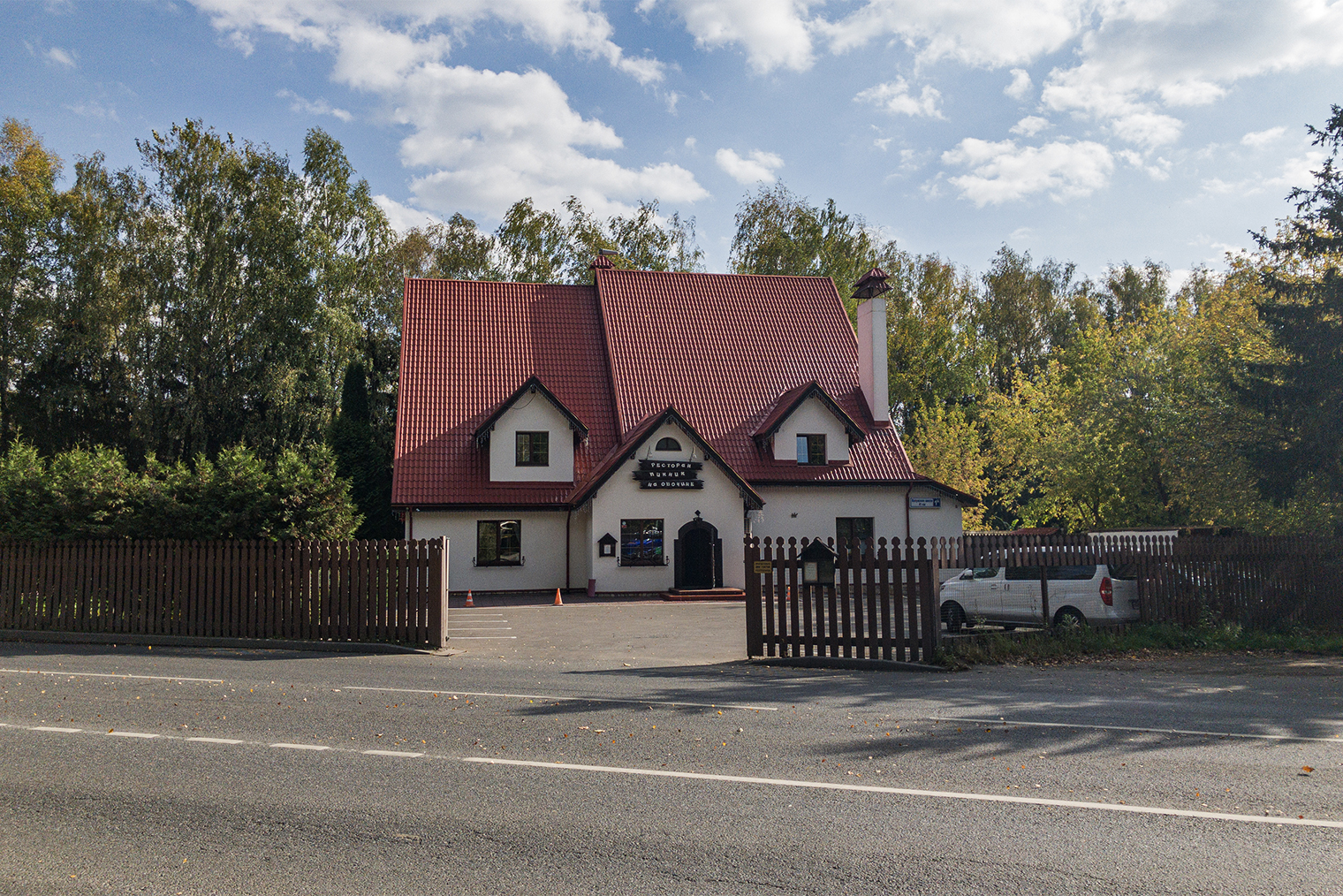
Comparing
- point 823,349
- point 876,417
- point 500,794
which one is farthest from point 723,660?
point 823,349

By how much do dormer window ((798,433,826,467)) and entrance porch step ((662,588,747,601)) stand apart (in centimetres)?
534

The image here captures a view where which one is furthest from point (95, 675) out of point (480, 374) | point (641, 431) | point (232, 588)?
point (480, 374)

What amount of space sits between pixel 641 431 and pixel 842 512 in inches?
288

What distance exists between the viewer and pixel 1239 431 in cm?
2050

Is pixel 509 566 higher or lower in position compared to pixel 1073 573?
lower

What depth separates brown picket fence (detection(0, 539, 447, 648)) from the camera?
15039 millimetres

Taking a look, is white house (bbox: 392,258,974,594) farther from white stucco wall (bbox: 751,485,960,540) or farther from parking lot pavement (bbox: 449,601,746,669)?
parking lot pavement (bbox: 449,601,746,669)

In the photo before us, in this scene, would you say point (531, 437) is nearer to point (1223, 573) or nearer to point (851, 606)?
point (851, 606)

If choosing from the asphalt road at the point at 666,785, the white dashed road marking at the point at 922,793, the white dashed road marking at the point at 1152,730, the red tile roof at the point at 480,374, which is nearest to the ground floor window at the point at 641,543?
the red tile roof at the point at 480,374

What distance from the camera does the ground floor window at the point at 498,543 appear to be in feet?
90.3

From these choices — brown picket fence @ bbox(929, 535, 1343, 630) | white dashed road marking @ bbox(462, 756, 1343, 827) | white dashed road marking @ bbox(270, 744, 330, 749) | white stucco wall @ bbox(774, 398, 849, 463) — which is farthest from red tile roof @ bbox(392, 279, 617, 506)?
white dashed road marking @ bbox(462, 756, 1343, 827)

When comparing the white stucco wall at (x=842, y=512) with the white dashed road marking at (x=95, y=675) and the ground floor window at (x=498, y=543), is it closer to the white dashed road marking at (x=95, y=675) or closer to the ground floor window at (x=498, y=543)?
the ground floor window at (x=498, y=543)

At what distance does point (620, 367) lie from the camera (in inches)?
1240

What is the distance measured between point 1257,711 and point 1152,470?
76.0ft
